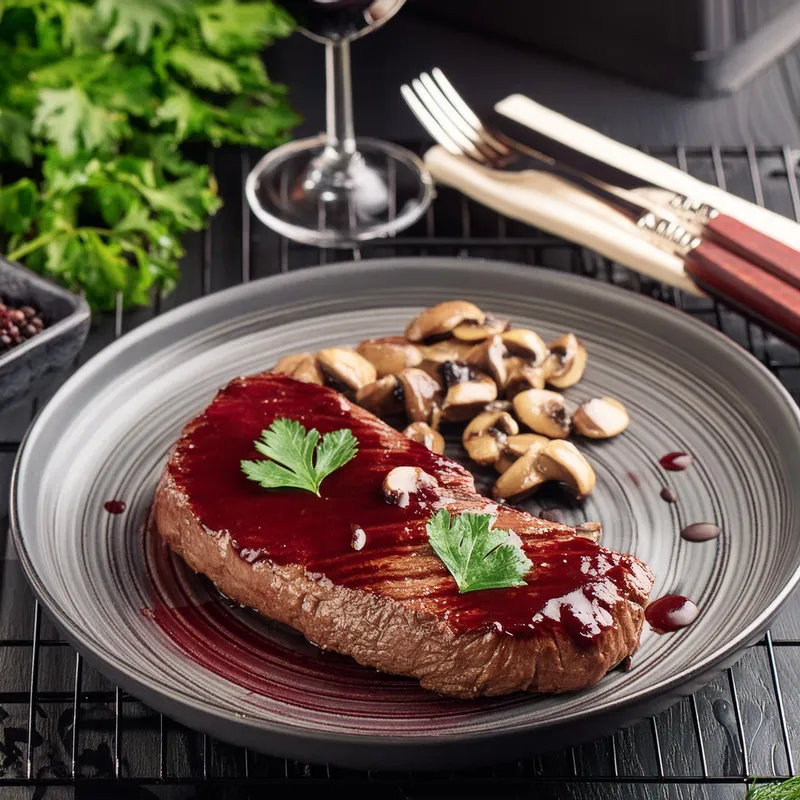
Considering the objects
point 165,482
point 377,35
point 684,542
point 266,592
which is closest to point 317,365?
point 165,482

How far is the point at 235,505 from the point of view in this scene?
3.07 metres

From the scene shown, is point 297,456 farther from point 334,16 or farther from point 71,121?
point 71,121

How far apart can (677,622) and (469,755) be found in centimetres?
74

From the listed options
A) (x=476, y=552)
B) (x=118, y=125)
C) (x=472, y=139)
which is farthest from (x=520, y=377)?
(x=118, y=125)

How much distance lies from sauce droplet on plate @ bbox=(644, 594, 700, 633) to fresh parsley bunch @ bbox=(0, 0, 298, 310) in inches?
86.1

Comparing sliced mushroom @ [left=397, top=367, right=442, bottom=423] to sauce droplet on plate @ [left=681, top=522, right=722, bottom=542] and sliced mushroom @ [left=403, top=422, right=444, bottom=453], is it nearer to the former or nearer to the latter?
sliced mushroom @ [left=403, top=422, right=444, bottom=453]

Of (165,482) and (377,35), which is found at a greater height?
(377,35)

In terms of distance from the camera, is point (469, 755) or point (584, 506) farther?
point (584, 506)

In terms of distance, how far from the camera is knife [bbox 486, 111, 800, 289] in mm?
3889

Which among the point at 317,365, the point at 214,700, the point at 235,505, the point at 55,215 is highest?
the point at 55,215

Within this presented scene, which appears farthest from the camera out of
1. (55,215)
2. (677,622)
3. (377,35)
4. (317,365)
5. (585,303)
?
(377,35)

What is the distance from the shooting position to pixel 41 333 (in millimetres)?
3834

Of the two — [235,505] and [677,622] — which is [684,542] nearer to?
[677,622]

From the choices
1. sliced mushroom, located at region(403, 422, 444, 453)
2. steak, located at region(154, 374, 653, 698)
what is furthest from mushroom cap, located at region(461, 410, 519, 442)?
steak, located at region(154, 374, 653, 698)
